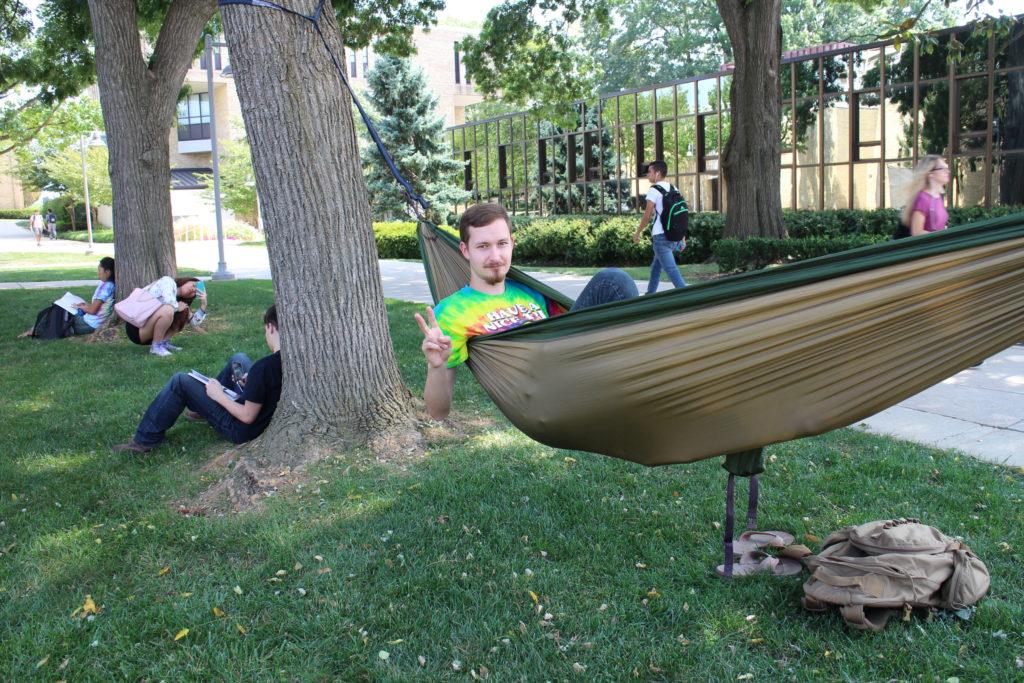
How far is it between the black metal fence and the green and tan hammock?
970 centimetres

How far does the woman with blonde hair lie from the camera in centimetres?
575

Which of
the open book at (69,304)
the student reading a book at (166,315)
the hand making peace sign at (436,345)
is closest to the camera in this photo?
the hand making peace sign at (436,345)

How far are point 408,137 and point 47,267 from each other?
39.1ft

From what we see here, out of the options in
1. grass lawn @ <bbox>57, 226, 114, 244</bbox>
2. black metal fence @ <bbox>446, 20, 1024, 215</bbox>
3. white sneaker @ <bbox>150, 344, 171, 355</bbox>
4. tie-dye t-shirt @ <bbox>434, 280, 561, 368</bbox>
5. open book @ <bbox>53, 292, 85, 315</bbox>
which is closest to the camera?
tie-dye t-shirt @ <bbox>434, 280, 561, 368</bbox>

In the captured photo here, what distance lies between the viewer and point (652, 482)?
3.96 metres

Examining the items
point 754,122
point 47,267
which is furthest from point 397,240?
point 754,122

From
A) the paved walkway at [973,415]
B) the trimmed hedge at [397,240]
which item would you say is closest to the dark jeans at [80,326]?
the paved walkway at [973,415]

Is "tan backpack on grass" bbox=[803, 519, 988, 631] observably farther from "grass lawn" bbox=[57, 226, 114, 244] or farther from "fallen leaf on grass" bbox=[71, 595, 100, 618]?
"grass lawn" bbox=[57, 226, 114, 244]

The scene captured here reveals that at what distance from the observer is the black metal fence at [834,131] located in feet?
50.9

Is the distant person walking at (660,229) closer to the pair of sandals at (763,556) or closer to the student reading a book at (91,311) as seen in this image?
the student reading a book at (91,311)

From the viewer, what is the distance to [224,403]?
449 cm

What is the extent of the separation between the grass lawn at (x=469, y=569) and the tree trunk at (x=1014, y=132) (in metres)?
13.1

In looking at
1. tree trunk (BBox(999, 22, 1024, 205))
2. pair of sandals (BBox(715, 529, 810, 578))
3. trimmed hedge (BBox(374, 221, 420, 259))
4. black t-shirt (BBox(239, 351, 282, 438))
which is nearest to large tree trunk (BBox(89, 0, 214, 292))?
black t-shirt (BBox(239, 351, 282, 438))

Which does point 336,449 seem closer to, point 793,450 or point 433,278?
point 433,278
